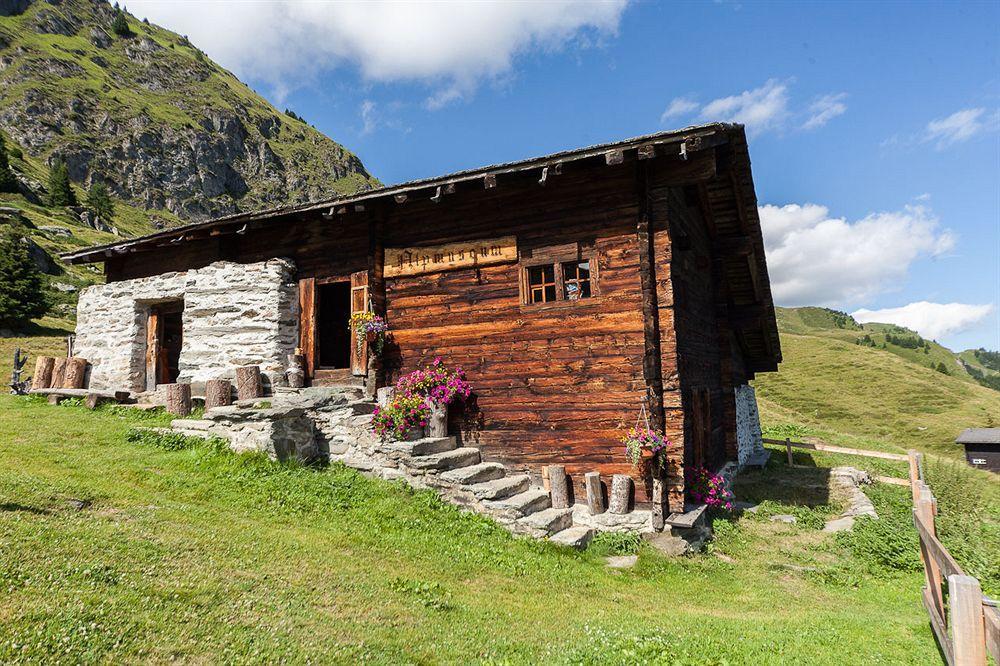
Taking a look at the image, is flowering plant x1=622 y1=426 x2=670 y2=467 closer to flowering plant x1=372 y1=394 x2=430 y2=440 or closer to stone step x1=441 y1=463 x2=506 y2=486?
stone step x1=441 y1=463 x2=506 y2=486

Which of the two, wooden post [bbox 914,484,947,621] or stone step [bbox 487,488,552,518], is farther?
stone step [bbox 487,488,552,518]

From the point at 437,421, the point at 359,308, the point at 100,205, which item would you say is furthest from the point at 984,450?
the point at 100,205

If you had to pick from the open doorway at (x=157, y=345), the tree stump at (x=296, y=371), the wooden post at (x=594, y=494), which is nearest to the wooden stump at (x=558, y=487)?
the wooden post at (x=594, y=494)

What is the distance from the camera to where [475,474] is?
9.54 metres

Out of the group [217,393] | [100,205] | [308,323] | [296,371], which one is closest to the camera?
[217,393]

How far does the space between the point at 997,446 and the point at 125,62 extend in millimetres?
A: 178523

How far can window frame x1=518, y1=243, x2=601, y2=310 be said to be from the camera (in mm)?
9852

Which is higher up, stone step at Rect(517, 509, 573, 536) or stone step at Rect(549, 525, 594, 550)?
stone step at Rect(517, 509, 573, 536)

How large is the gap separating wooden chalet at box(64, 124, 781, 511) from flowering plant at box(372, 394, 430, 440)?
0.90 meters

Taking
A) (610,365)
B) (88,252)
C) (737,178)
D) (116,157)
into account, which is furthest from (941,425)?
(116,157)

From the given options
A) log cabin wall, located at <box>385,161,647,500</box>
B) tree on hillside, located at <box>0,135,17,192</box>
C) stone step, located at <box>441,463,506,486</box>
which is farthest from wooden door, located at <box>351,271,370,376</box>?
tree on hillside, located at <box>0,135,17,192</box>

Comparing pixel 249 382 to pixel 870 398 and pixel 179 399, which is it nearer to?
pixel 179 399

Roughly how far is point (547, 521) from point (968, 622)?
5.77 m

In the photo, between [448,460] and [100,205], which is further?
[100,205]
